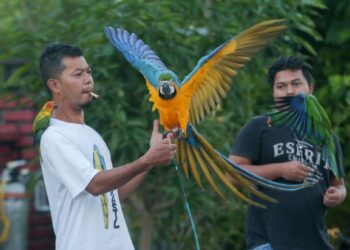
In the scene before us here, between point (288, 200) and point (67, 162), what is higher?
point (67, 162)

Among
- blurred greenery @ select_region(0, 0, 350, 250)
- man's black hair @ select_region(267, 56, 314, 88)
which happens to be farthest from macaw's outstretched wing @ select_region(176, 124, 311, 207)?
blurred greenery @ select_region(0, 0, 350, 250)

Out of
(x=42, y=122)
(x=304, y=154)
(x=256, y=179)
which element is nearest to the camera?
(x=42, y=122)

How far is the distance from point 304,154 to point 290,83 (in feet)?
1.08

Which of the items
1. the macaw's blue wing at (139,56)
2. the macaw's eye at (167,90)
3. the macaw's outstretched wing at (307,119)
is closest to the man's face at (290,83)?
the macaw's outstretched wing at (307,119)

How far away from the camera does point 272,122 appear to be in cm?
394

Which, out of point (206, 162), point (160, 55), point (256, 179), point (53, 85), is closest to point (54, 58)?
point (53, 85)

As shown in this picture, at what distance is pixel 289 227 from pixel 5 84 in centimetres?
201

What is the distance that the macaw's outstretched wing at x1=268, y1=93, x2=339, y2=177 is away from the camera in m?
3.67

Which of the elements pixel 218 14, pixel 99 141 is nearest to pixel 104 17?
pixel 218 14

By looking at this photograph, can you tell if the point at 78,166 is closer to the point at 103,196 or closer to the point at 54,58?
the point at 103,196

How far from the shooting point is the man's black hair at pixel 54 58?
10.7 feet

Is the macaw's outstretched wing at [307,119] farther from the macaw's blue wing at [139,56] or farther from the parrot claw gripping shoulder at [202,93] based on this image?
the macaw's blue wing at [139,56]

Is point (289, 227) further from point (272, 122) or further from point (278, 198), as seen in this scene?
point (272, 122)

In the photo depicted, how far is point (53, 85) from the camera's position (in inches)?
128
